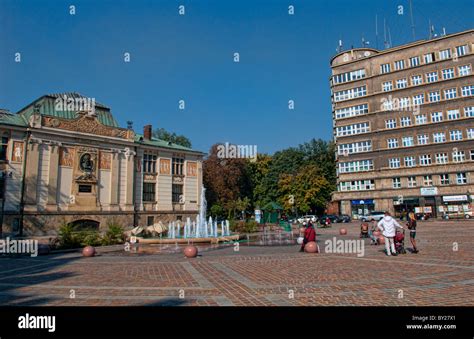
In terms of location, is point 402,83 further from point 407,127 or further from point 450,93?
point 407,127

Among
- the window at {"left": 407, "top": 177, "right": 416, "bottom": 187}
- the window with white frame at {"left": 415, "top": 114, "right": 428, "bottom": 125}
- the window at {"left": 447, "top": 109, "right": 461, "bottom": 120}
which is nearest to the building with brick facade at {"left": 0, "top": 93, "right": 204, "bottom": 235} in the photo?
the window at {"left": 407, "top": 177, "right": 416, "bottom": 187}

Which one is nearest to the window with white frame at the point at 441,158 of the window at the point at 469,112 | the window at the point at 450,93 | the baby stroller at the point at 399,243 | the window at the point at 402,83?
the window at the point at 469,112

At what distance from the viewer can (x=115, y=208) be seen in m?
36.7

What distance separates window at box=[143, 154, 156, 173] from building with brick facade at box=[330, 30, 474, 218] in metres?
33.9

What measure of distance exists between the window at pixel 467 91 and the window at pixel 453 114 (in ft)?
8.33

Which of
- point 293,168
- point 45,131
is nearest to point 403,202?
point 293,168

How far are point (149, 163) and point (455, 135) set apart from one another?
146ft

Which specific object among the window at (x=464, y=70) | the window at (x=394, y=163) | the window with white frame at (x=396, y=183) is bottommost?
the window with white frame at (x=396, y=183)

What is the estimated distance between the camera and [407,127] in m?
54.8

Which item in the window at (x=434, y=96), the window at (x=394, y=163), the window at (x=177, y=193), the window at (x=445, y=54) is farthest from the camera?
the window at (x=394, y=163)

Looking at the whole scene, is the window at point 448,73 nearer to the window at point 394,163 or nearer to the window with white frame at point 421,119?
the window with white frame at point 421,119

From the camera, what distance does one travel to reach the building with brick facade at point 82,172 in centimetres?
3072

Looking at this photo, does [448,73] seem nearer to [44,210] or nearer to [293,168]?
[293,168]
